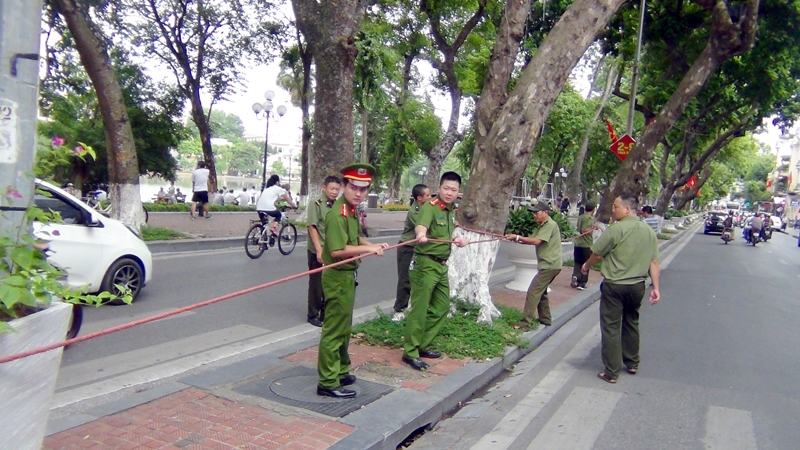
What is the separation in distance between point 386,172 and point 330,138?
33391 mm

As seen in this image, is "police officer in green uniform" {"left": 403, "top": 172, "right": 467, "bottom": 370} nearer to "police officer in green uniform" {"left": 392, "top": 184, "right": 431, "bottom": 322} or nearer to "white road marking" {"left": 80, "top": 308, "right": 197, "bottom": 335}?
"police officer in green uniform" {"left": 392, "top": 184, "right": 431, "bottom": 322}

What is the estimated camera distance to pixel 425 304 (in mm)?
5859

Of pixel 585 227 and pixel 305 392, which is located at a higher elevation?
pixel 585 227

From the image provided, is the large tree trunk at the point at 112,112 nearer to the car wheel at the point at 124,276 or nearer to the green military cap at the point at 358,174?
the car wheel at the point at 124,276

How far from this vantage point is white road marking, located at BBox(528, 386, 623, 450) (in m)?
4.71

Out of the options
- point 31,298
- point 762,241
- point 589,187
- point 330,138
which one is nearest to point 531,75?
point 31,298

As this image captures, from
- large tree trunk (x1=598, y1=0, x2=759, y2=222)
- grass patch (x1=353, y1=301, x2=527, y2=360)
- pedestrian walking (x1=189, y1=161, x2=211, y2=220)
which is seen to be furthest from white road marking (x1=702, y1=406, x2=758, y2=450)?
pedestrian walking (x1=189, y1=161, x2=211, y2=220)

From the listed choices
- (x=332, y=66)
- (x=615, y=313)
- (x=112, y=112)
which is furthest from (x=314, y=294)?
(x=332, y=66)

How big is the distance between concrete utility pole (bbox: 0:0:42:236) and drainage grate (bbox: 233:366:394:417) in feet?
8.06

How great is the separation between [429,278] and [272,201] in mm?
7713

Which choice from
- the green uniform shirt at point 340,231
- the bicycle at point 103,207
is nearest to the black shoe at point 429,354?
the green uniform shirt at point 340,231

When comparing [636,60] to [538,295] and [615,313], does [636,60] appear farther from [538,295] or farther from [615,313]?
[615,313]

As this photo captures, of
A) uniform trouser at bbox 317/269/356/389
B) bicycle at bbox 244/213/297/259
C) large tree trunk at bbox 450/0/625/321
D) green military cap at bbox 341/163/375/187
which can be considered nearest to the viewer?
uniform trouser at bbox 317/269/356/389

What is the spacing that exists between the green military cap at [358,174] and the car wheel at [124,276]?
4.06 metres
